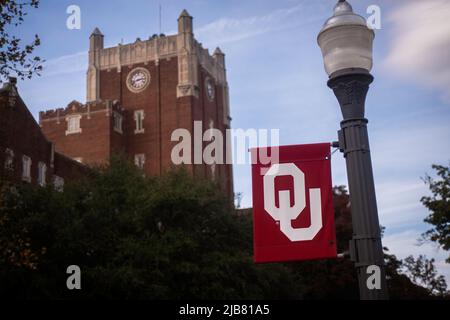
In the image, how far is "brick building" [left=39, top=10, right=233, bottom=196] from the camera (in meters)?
59.7

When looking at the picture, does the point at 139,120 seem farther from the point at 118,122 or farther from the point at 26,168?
the point at 26,168

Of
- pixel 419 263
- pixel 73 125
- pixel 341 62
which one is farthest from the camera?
pixel 73 125

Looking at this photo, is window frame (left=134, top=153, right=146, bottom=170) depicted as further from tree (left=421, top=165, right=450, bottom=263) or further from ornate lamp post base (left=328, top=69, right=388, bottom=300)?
ornate lamp post base (left=328, top=69, right=388, bottom=300)

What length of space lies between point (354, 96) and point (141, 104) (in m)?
59.5

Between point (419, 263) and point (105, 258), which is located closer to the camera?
point (105, 258)

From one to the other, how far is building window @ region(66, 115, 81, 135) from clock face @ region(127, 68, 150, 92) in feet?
24.5

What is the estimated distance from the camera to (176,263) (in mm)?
25953

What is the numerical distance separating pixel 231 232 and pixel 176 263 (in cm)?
440

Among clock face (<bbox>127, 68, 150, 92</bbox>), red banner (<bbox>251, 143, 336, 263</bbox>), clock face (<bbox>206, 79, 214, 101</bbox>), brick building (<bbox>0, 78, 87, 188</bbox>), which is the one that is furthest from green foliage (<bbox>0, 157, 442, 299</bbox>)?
clock face (<bbox>206, 79, 214, 101</bbox>)

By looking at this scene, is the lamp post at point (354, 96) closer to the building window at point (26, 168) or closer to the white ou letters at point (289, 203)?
the white ou letters at point (289, 203)

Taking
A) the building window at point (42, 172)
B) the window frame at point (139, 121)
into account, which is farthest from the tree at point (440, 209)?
the window frame at point (139, 121)
